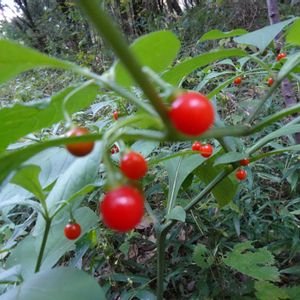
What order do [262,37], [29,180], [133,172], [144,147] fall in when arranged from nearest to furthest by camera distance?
[133,172] < [29,180] < [262,37] < [144,147]

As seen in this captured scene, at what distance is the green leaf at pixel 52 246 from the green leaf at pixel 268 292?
0.69m

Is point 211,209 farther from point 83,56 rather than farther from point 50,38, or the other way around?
point 50,38

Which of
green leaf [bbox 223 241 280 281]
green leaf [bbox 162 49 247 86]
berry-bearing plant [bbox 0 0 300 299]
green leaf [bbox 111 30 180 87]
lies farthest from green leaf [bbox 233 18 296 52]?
green leaf [bbox 223 241 280 281]

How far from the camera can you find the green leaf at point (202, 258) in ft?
4.88

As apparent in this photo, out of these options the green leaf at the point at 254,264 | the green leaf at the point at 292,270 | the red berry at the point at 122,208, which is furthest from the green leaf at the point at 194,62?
the green leaf at the point at 292,270

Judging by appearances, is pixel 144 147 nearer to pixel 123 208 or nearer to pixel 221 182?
pixel 221 182

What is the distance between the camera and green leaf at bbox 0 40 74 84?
0.47 metres

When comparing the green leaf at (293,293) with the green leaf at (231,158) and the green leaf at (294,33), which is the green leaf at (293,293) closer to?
the green leaf at (231,158)

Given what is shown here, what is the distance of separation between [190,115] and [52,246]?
2.59 feet

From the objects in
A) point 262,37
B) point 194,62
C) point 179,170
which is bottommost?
point 179,170

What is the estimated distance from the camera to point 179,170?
1.18 metres

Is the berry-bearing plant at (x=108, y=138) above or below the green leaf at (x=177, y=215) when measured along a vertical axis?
above

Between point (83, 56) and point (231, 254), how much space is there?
5628 millimetres

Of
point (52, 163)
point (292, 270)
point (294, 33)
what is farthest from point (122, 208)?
point (292, 270)
